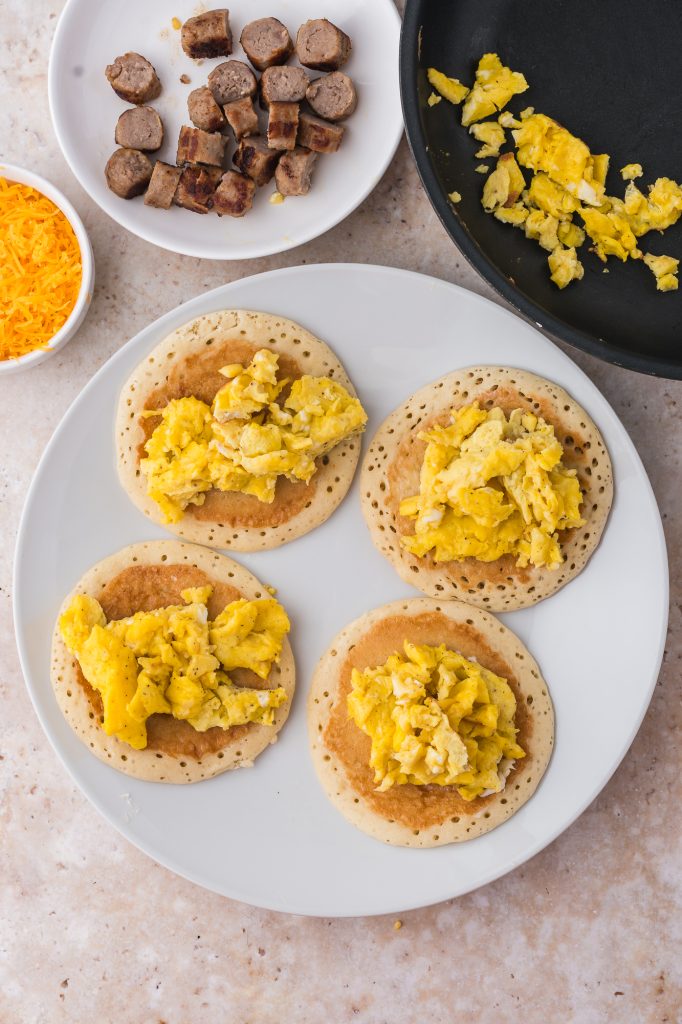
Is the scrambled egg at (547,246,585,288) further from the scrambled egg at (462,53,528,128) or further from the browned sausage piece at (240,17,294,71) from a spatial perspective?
the browned sausage piece at (240,17,294,71)

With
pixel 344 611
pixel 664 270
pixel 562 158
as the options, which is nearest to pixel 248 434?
pixel 344 611

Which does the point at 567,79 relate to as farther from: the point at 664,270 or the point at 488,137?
the point at 664,270

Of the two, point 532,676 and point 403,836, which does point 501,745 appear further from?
point 403,836

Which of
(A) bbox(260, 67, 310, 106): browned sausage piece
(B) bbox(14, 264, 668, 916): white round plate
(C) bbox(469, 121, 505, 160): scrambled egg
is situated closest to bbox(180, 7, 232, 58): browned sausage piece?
(A) bbox(260, 67, 310, 106): browned sausage piece

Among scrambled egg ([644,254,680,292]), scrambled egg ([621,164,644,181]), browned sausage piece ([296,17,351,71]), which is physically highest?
browned sausage piece ([296,17,351,71])

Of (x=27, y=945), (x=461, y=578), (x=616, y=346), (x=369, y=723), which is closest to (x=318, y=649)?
(x=369, y=723)
